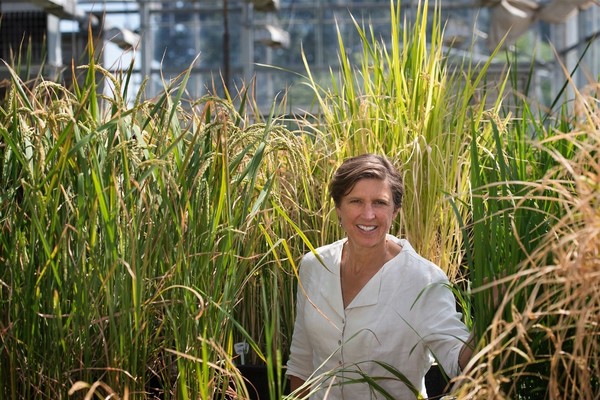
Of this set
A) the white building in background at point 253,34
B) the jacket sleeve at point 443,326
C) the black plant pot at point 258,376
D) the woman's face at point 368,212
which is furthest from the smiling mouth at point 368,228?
the white building in background at point 253,34

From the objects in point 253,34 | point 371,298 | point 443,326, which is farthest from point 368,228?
point 253,34

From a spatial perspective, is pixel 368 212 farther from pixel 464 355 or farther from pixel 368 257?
pixel 464 355

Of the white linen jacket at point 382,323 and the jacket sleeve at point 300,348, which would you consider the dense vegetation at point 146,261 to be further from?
the jacket sleeve at point 300,348

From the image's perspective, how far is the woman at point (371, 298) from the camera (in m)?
1.95

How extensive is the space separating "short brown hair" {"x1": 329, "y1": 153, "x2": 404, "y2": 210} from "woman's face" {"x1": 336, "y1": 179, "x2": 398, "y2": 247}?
0.04 ft

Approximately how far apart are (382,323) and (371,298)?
0.06m

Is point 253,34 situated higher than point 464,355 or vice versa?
point 253,34

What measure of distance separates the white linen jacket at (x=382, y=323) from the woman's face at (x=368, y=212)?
0.08 metres

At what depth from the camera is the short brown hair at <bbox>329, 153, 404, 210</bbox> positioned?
79.4 inches

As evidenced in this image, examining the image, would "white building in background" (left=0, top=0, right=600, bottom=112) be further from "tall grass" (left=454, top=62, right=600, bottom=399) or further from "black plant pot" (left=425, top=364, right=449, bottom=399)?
"tall grass" (left=454, top=62, right=600, bottom=399)

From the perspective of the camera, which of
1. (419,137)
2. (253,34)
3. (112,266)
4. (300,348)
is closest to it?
(112,266)

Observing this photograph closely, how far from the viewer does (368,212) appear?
1.99m

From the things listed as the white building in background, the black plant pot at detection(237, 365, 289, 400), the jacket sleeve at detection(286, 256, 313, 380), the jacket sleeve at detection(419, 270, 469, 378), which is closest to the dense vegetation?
the jacket sleeve at detection(419, 270, 469, 378)

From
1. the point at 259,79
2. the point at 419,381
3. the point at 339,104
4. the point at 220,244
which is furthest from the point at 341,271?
the point at 259,79
